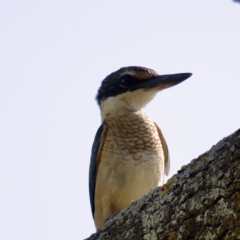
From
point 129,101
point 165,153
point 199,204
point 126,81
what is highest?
point 126,81

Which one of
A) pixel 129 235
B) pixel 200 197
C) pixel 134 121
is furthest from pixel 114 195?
pixel 200 197

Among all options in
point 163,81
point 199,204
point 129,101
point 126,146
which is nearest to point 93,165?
point 126,146

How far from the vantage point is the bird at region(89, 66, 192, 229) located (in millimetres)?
6184

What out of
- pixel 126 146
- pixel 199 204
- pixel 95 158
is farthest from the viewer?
pixel 95 158

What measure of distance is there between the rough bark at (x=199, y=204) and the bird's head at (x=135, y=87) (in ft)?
12.3

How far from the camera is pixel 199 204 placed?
275 centimetres

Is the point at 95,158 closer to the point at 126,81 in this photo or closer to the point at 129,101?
the point at 129,101

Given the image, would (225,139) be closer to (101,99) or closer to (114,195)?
(114,195)

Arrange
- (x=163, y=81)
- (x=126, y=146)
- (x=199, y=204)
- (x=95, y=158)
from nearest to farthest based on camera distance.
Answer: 1. (x=199, y=204)
2. (x=126, y=146)
3. (x=95, y=158)
4. (x=163, y=81)

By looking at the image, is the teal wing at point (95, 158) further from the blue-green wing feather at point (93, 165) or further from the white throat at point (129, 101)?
the white throat at point (129, 101)

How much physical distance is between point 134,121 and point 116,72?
823 mm

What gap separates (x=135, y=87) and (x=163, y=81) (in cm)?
37

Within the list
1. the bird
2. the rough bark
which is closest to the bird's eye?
the bird

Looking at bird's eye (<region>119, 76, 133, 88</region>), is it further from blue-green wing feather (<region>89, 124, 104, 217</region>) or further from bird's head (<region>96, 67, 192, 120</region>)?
blue-green wing feather (<region>89, 124, 104, 217</region>)
